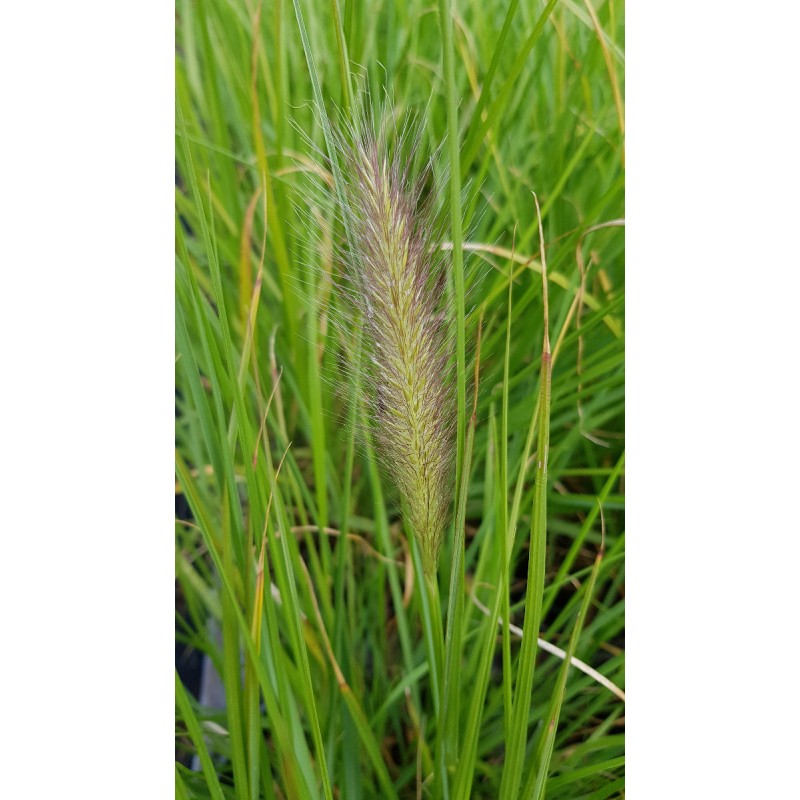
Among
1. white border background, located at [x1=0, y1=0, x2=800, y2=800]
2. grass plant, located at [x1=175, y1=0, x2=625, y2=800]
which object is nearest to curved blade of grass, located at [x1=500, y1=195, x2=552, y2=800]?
grass plant, located at [x1=175, y1=0, x2=625, y2=800]

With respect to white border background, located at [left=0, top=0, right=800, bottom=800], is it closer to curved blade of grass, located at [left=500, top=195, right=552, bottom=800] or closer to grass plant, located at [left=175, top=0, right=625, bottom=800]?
grass plant, located at [left=175, top=0, right=625, bottom=800]

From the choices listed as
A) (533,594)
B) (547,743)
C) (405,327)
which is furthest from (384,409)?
(547,743)
